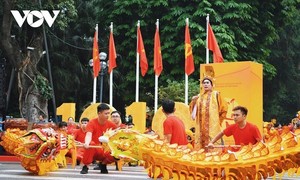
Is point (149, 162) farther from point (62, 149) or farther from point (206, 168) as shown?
point (62, 149)

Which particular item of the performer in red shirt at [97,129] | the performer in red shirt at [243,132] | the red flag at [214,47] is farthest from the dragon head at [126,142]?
the red flag at [214,47]

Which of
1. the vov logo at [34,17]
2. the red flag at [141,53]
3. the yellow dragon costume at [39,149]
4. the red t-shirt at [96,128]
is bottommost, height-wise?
the yellow dragon costume at [39,149]

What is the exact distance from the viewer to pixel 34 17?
23766 millimetres

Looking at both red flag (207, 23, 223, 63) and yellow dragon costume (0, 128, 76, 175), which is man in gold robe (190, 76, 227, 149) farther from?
red flag (207, 23, 223, 63)

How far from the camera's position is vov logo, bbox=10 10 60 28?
23.4m

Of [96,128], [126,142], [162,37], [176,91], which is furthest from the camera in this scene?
[162,37]

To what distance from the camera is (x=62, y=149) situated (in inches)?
459

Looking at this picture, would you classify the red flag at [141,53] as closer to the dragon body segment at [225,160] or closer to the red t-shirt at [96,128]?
the red t-shirt at [96,128]

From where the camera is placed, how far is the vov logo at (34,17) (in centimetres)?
2335

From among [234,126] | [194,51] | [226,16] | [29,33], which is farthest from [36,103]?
[234,126]

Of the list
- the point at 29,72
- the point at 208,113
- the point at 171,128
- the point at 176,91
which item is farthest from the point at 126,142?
the point at 176,91

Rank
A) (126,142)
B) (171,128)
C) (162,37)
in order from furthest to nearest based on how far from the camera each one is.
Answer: (162,37)
(171,128)
(126,142)

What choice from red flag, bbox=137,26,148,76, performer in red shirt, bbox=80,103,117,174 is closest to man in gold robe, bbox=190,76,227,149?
performer in red shirt, bbox=80,103,117,174

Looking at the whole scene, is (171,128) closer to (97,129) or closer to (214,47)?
(97,129)
